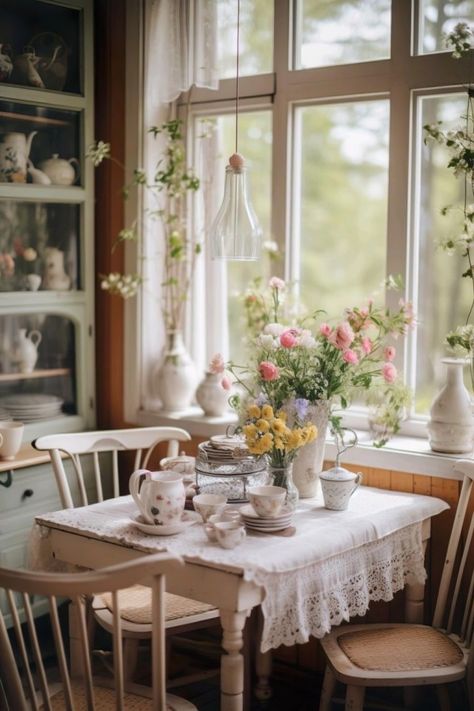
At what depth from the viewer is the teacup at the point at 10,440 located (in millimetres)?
3225

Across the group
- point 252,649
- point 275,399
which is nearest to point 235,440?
point 275,399

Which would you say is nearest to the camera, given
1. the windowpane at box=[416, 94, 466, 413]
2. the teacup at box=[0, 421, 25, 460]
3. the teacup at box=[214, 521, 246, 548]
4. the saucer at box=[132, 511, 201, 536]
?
the teacup at box=[214, 521, 246, 548]

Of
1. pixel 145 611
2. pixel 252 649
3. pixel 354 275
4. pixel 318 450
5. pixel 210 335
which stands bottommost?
pixel 252 649

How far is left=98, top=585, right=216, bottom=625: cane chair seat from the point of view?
260 centimetres

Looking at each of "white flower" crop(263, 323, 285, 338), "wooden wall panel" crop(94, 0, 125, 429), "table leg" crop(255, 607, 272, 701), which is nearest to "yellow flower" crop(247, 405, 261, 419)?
"white flower" crop(263, 323, 285, 338)

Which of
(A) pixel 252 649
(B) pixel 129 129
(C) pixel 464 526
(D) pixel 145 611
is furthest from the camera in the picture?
(B) pixel 129 129

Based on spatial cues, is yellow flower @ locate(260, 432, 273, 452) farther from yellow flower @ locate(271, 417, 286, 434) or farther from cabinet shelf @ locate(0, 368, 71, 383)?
cabinet shelf @ locate(0, 368, 71, 383)

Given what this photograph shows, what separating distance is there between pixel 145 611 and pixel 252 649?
2.37 feet

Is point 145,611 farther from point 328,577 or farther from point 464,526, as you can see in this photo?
point 464,526

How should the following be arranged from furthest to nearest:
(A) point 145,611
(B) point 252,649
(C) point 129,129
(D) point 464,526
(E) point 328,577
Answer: (C) point 129,129
(B) point 252,649
(D) point 464,526
(A) point 145,611
(E) point 328,577

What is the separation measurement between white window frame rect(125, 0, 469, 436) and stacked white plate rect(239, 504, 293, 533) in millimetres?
972

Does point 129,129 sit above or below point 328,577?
above

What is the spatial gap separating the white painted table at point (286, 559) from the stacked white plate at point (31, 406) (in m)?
0.94

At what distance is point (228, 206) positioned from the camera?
8.81 ft
